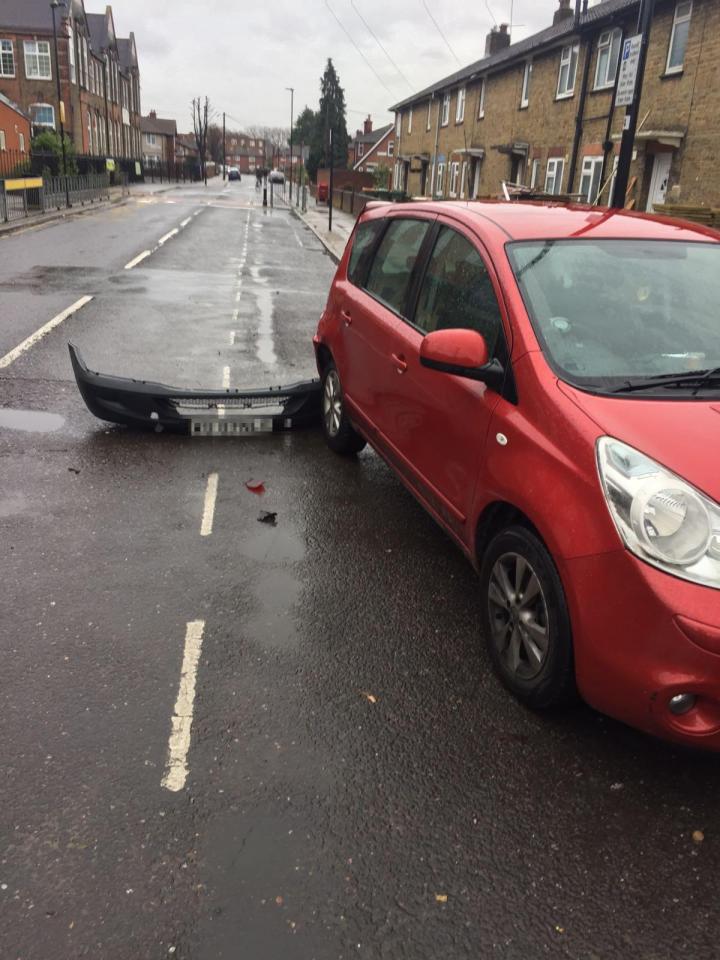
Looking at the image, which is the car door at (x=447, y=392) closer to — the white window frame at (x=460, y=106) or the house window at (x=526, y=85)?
the house window at (x=526, y=85)

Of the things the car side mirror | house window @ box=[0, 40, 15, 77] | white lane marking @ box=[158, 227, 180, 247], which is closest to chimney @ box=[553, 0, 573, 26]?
white lane marking @ box=[158, 227, 180, 247]

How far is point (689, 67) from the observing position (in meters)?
18.0

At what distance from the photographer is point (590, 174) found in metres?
22.9

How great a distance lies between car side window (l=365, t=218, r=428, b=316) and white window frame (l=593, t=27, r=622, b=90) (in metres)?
19.8

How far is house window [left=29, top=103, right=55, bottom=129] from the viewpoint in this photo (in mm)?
60719

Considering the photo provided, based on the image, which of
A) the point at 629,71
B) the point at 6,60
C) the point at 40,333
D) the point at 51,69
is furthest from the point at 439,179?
the point at 6,60

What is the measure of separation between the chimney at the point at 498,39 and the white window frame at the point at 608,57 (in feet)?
60.7

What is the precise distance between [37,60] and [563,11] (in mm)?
47482

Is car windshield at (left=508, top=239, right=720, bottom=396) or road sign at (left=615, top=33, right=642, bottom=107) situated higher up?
road sign at (left=615, top=33, right=642, bottom=107)

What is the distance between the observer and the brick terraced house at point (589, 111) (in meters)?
17.7

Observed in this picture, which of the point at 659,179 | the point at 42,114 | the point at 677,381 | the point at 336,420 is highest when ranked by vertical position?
the point at 42,114

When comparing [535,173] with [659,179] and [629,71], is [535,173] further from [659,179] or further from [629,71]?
[629,71]

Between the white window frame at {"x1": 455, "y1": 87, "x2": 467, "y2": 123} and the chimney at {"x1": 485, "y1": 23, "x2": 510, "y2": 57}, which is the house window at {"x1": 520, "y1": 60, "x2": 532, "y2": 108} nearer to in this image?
the white window frame at {"x1": 455, "y1": 87, "x2": 467, "y2": 123}

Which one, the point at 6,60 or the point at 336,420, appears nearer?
the point at 336,420
